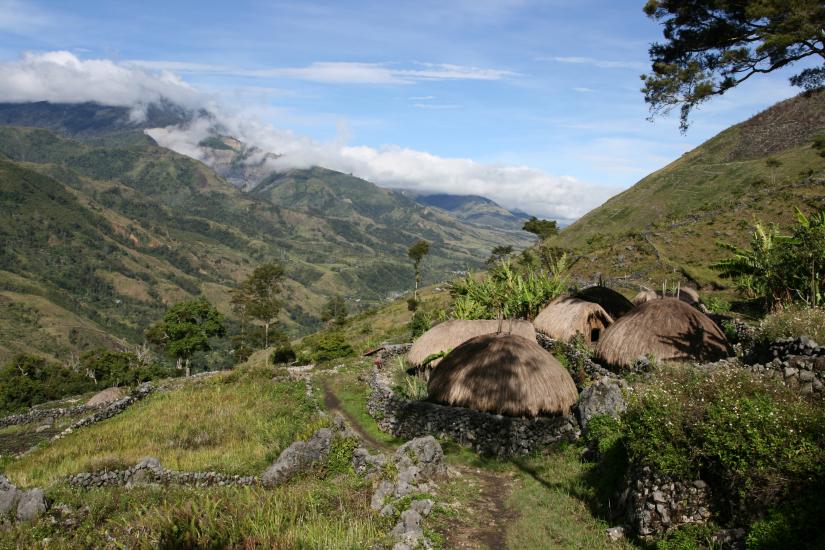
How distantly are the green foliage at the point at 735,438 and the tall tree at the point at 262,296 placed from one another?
7050 cm

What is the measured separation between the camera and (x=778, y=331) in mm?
13984

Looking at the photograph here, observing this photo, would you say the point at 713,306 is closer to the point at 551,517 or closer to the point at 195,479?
the point at 551,517

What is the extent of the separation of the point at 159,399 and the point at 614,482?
2876 cm

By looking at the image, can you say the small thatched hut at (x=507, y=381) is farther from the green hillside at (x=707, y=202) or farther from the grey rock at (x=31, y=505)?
the green hillside at (x=707, y=202)

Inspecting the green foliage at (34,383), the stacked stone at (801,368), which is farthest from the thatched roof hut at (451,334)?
the green foliage at (34,383)

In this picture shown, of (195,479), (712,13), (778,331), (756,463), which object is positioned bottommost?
(195,479)

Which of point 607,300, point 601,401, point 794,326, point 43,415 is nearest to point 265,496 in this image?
point 601,401

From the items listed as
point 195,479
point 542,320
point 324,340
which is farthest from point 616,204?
point 195,479

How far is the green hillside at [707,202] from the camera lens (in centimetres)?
4562

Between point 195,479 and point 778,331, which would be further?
point 195,479

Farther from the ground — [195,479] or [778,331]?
[778,331]

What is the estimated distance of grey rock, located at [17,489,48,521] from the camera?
12.9 metres

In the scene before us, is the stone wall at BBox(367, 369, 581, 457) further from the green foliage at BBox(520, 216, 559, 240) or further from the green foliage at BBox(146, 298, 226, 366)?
the green foliage at BBox(520, 216, 559, 240)

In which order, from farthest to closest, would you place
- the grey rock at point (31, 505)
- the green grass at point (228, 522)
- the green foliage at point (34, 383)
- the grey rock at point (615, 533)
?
the green foliage at point (34, 383) < the grey rock at point (31, 505) < the grey rock at point (615, 533) < the green grass at point (228, 522)
